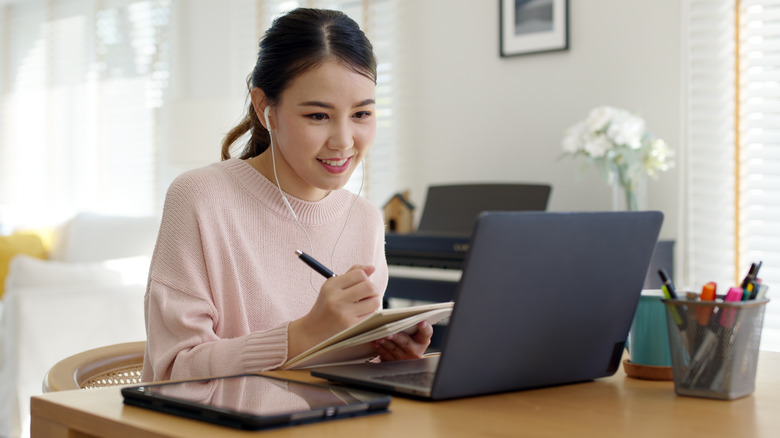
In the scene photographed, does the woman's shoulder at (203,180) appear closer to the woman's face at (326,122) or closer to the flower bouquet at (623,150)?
the woman's face at (326,122)

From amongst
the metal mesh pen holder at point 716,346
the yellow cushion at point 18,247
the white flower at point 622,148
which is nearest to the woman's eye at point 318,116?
the metal mesh pen holder at point 716,346

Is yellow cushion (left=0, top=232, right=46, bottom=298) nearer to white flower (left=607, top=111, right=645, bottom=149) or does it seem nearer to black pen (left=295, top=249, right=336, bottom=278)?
white flower (left=607, top=111, right=645, bottom=149)

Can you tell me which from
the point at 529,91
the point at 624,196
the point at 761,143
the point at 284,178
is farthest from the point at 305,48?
the point at 529,91

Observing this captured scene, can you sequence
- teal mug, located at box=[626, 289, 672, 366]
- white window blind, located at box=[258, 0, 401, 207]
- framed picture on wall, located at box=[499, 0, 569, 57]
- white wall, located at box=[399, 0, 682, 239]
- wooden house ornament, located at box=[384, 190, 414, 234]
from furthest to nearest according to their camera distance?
1. white window blind, located at box=[258, 0, 401, 207]
2. wooden house ornament, located at box=[384, 190, 414, 234]
3. framed picture on wall, located at box=[499, 0, 569, 57]
4. white wall, located at box=[399, 0, 682, 239]
5. teal mug, located at box=[626, 289, 672, 366]

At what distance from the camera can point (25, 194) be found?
6246mm

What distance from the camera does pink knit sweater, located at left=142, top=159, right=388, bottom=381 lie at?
4.06ft

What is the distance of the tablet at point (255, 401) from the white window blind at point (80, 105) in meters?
4.40

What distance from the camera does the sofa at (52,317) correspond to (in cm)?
304

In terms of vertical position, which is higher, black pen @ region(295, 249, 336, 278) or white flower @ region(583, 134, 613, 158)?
white flower @ region(583, 134, 613, 158)

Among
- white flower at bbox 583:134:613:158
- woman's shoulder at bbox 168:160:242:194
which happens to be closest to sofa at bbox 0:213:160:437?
white flower at bbox 583:134:613:158

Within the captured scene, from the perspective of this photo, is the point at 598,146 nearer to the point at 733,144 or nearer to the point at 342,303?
the point at 733,144

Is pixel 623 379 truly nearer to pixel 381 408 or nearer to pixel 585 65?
pixel 381 408

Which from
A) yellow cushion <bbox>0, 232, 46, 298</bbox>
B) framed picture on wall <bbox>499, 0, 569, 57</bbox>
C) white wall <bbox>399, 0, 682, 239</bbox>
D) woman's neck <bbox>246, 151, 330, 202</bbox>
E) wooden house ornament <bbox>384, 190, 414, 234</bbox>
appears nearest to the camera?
woman's neck <bbox>246, 151, 330, 202</bbox>

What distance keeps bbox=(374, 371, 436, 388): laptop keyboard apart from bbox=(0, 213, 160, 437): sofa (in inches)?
95.3
